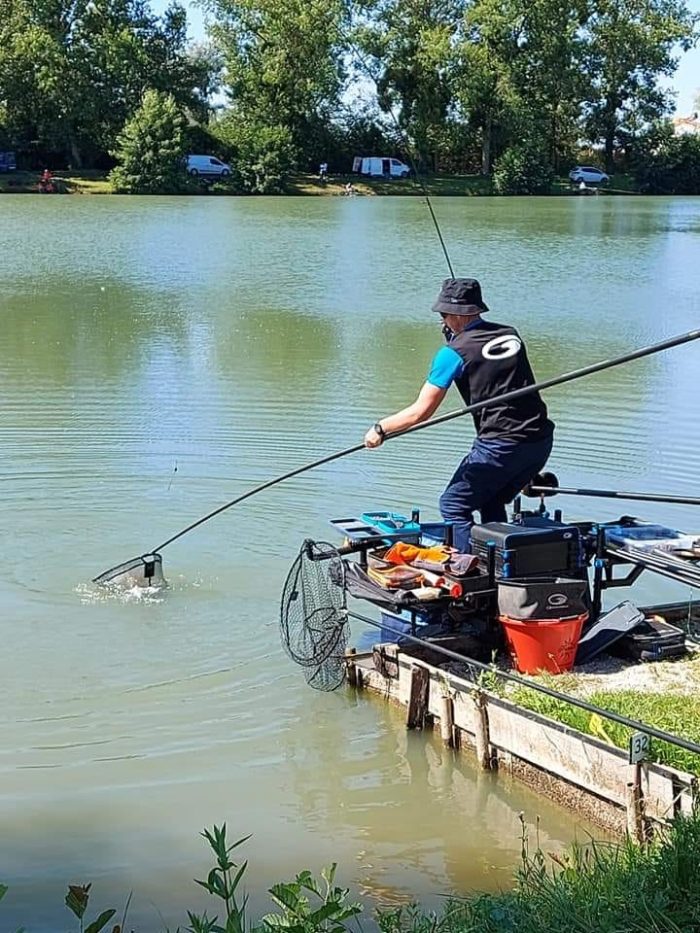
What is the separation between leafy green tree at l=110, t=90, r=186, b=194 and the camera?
57.2m

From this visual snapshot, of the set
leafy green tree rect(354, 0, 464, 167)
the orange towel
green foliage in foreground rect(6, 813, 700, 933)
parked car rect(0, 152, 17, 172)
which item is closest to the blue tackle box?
the orange towel

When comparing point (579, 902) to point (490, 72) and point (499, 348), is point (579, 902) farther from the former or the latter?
point (490, 72)

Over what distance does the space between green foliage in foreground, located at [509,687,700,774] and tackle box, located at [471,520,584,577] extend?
608mm

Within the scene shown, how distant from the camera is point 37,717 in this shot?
6.20 meters

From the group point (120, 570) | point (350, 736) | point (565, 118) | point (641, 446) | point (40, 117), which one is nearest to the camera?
point (350, 736)

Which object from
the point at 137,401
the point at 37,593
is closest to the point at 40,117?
the point at 137,401

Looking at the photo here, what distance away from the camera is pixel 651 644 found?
21.4 ft

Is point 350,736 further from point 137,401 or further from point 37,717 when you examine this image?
point 137,401

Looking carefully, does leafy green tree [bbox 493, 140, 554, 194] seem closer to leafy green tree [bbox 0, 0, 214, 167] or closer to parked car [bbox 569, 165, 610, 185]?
parked car [bbox 569, 165, 610, 185]

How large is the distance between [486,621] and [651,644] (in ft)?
2.84

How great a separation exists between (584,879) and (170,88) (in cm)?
6691

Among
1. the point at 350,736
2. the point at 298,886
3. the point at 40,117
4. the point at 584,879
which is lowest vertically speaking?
the point at 350,736

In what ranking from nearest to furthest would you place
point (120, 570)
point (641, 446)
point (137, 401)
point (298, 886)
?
point (298, 886) < point (120, 570) < point (641, 446) < point (137, 401)

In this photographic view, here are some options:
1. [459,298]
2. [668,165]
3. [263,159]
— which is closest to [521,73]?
[668,165]
